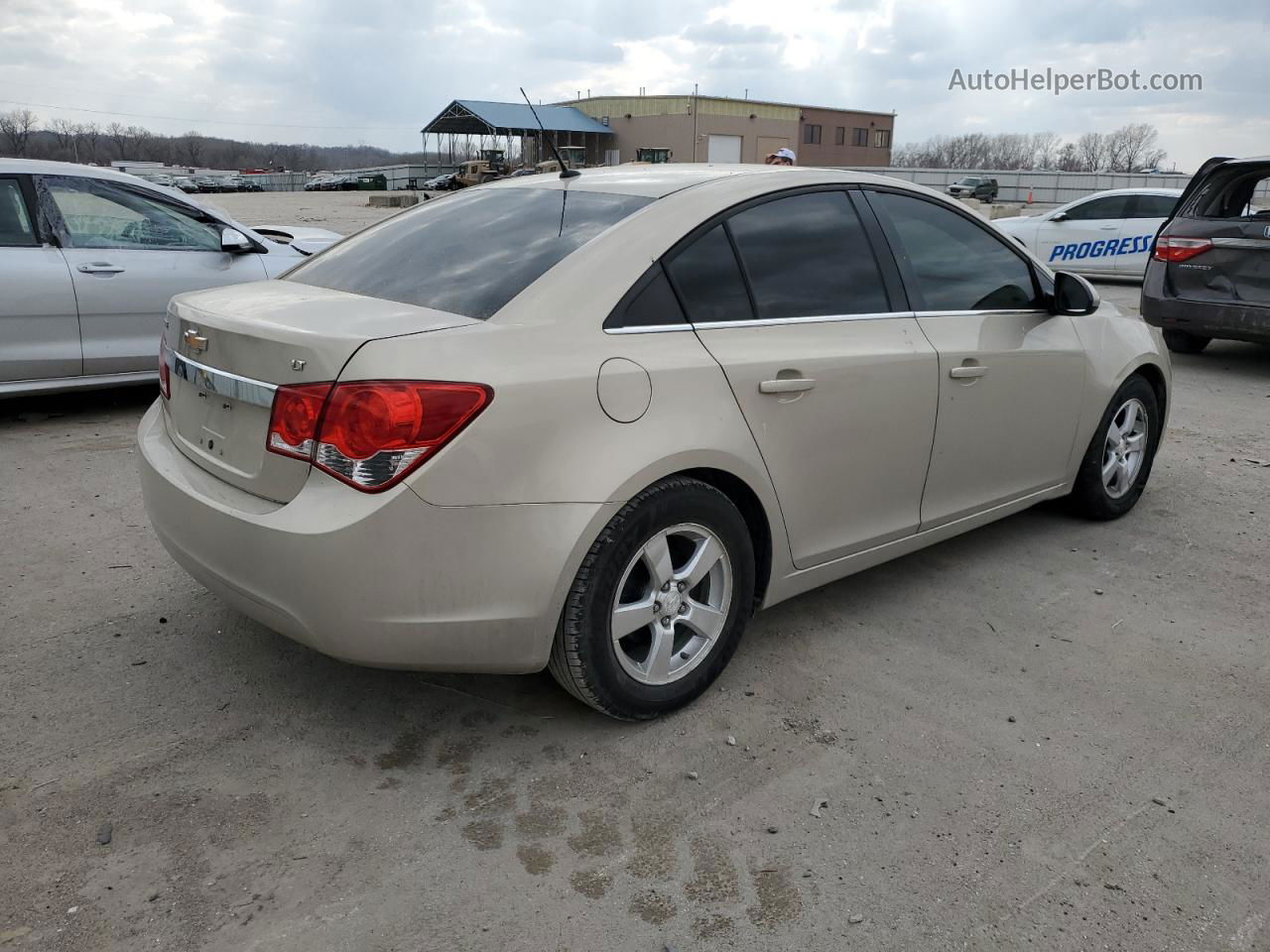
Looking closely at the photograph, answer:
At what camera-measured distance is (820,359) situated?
132 inches

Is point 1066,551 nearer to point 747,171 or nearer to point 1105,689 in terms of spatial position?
point 1105,689

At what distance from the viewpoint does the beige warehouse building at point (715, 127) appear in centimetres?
7162

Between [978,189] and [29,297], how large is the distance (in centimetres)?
5101

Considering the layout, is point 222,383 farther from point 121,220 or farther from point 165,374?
point 121,220

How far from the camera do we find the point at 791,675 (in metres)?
3.48

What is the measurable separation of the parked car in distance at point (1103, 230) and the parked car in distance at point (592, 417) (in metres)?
12.7

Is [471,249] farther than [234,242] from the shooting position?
No

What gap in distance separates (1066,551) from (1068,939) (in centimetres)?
266

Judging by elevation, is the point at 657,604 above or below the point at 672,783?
above

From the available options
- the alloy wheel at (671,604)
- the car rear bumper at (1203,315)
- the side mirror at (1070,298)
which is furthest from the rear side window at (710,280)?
the car rear bumper at (1203,315)

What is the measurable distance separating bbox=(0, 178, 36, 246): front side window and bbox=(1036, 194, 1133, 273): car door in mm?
13541

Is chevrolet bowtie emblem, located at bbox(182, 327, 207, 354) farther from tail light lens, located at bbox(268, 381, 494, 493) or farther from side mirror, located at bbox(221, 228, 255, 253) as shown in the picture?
side mirror, located at bbox(221, 228, 255, 253)

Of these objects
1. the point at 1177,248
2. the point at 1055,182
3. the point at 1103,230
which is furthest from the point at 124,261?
the point at 1055,182

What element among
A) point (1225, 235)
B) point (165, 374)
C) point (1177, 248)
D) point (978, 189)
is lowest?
point (165, 374)
